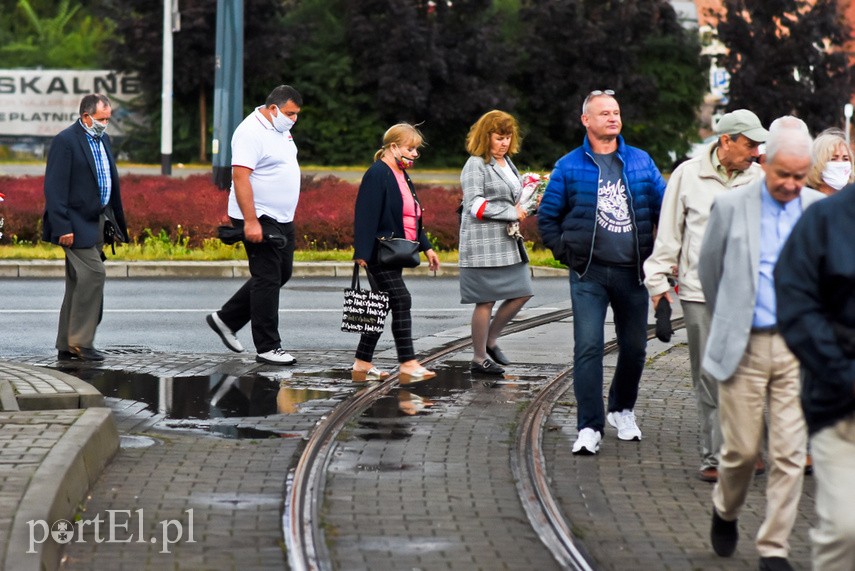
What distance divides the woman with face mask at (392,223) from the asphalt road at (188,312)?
6.48ft

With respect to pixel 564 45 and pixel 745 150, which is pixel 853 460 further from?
pixel 564 45

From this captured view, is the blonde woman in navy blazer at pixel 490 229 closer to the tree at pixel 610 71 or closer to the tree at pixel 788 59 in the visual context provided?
the tree at pixel 788 59

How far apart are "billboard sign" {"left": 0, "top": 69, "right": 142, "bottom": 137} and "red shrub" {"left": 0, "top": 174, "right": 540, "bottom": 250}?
2257cm

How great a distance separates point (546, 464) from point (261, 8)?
3791 cm

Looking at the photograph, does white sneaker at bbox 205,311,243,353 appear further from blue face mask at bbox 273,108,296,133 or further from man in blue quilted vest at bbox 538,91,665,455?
man in blue quilted vest at bbox 538,91,665,455

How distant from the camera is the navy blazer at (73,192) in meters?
10.2

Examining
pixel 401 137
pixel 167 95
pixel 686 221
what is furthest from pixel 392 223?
pixel 167 95

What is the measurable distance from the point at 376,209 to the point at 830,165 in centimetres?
312

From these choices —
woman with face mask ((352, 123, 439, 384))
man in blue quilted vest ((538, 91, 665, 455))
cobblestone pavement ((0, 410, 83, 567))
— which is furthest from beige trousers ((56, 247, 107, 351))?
man in blue quilted vest ((538, 91, 665, 455))

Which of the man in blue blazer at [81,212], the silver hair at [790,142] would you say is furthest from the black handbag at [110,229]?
the silver hair at [790,142]

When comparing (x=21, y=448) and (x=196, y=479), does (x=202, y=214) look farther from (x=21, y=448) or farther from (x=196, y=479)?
(x=21, y=448)

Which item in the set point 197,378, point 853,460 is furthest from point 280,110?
point 853,460

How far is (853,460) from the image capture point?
169 inches

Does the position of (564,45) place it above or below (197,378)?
above
